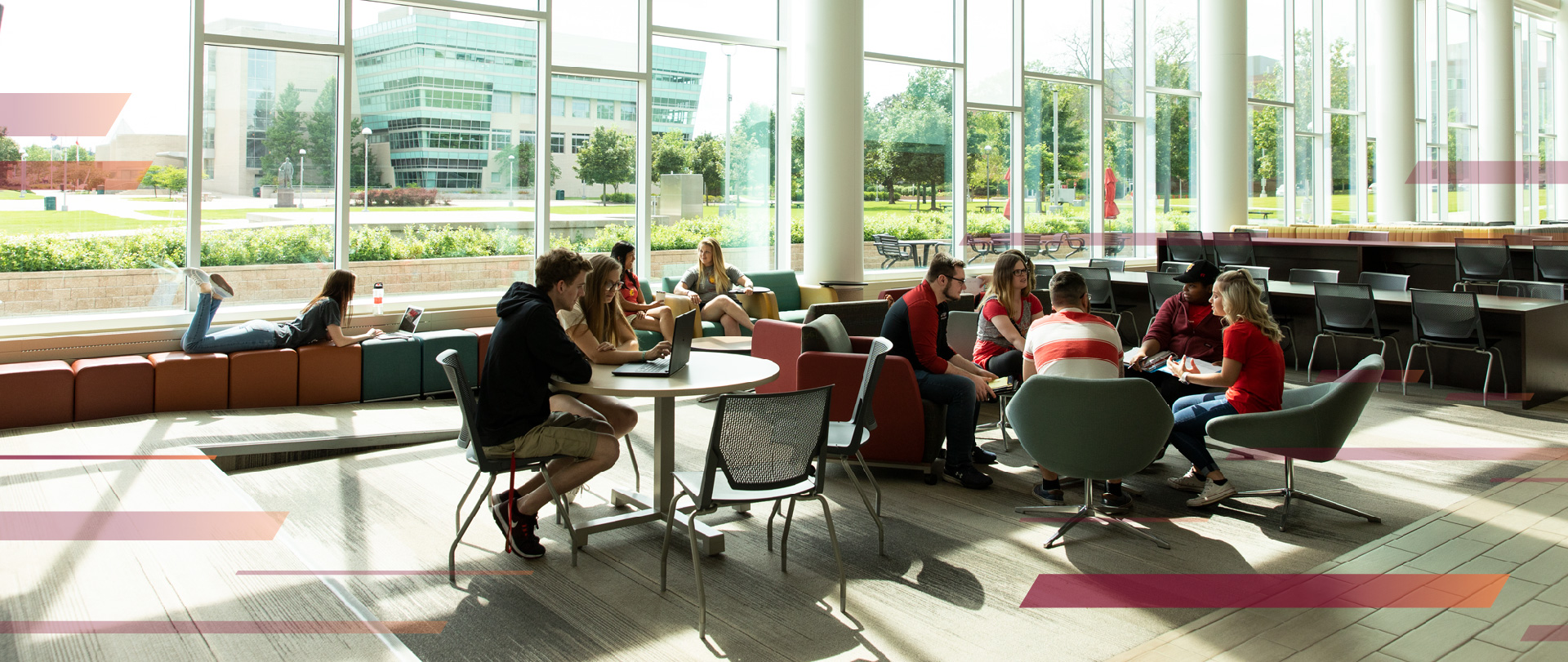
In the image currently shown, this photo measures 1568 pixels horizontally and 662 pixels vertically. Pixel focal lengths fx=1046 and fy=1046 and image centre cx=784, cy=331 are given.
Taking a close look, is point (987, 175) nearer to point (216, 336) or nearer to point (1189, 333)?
point (1189, 333)

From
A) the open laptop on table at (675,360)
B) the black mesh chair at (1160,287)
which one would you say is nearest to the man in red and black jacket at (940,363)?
the open laptop on table at (675,360)

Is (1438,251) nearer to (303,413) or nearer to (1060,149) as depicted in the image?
(1060,149)

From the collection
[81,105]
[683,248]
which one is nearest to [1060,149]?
[683,248]

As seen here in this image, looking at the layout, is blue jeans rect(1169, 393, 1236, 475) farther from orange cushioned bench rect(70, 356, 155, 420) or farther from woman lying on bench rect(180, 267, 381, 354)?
orange cushioned bench rect(70, 356, 155, 420)

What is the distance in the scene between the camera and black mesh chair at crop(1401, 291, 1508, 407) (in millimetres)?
7445

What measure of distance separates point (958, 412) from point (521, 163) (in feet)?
17.6

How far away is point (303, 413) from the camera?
6883 millimetres

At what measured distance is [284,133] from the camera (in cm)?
801

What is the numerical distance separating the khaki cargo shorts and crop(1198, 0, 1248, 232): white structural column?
12.8m

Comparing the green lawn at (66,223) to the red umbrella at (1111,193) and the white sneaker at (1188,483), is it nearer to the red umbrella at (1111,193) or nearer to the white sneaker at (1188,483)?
the white sneaker at (1188,483)

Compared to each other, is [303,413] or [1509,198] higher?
[1509,198]

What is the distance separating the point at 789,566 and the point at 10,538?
9.92ft

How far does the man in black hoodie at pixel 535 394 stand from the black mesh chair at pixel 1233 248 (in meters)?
9.35

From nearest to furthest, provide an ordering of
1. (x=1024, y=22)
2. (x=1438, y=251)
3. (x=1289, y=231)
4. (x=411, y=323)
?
(x=411, y=323) < (x=1438, y=251) < (x=1024, y=22) < (x=1289, y=231)
